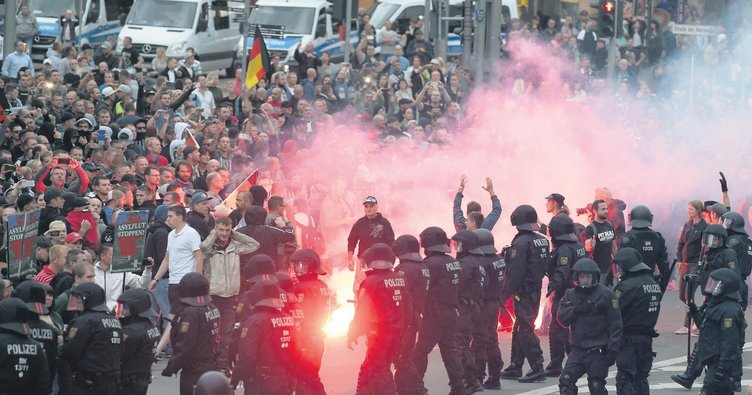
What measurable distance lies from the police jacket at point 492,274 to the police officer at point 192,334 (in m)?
3.56

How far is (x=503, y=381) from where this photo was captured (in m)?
16.5

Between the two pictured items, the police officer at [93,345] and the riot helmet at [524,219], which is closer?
the police officer at [93,345]

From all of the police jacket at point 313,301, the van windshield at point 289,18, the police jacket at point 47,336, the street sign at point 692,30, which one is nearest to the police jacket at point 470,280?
the police jacket at point 313,301

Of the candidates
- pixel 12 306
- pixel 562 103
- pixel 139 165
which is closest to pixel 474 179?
pixel 562 103

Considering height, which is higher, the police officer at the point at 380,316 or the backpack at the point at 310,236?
the police officer at the point at 380,316

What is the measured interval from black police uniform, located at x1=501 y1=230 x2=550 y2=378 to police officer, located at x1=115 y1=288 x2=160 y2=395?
4852mm

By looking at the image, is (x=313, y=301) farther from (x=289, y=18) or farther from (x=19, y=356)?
(x=289, y=18)

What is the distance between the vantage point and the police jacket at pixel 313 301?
540 inches

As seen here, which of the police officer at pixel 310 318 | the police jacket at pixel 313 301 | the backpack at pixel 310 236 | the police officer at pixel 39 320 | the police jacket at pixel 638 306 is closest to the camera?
the police officer at pixel 39 320

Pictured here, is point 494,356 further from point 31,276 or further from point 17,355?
point 17,355

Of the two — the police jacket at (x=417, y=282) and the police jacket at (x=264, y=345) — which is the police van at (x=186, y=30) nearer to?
the police jacket at (x=417, y=282)

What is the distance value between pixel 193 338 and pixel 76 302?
3.54ft

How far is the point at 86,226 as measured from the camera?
649 inches

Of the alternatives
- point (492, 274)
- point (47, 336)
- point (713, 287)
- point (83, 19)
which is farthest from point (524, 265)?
point (83, 19)
